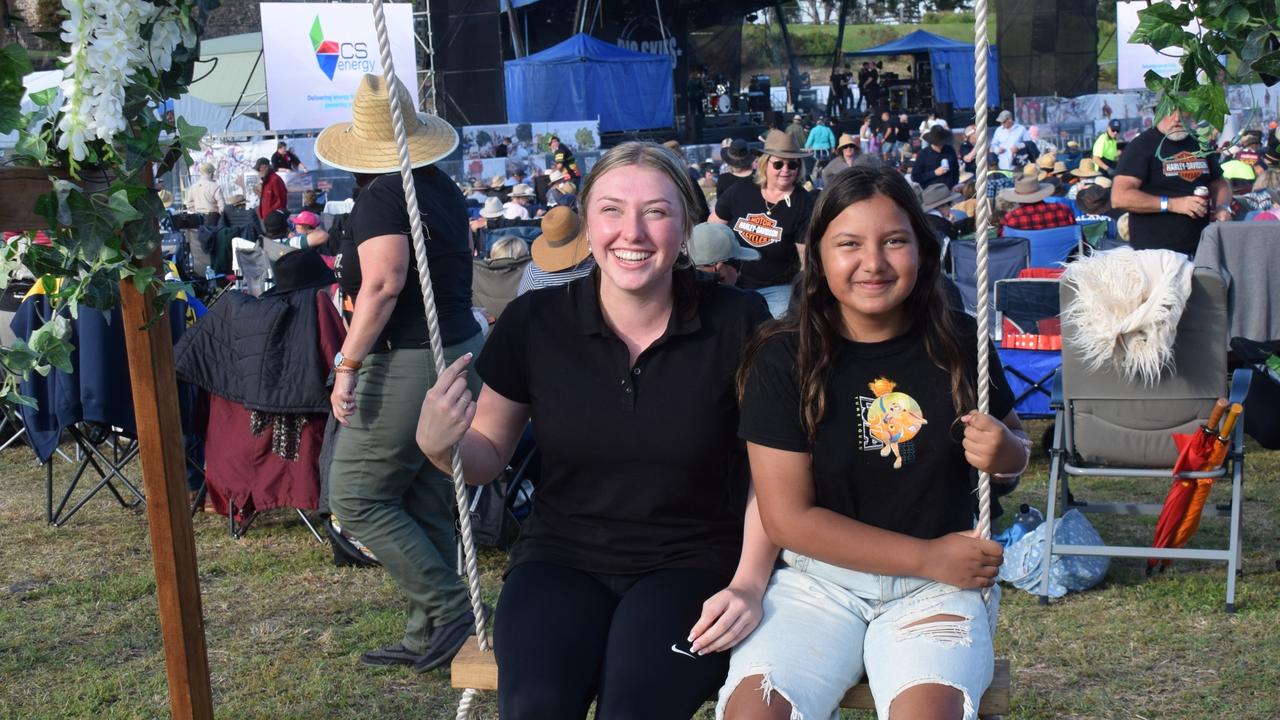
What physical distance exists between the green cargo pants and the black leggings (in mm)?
1490

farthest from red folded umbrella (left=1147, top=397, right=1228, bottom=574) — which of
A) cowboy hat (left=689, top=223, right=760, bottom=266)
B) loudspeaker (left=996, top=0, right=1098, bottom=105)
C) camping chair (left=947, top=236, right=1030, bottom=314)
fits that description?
loudspeaker (left=996, top=0, right=1098, bottom=105)

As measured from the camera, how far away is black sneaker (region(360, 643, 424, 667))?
4203 mm

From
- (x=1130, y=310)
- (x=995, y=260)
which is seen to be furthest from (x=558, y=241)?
(x=995, y=260)

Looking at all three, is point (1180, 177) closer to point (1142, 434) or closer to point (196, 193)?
point (1142, 434)

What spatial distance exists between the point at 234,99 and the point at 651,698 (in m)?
31.0

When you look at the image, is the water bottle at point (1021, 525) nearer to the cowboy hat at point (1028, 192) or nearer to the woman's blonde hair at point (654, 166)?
the woman's blonde hair at point (654, 166)

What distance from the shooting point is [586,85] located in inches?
1054

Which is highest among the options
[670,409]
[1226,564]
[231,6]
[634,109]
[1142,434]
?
[231,6]

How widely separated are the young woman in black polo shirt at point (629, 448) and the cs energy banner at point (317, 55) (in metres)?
15.6

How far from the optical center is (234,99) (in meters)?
30.9

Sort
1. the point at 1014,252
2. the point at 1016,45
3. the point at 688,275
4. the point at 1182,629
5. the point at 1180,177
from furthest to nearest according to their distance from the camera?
the point at 1016,45
the point at 1014,252
the point at 1180,177
the point at 1182,629
the point at 688,275

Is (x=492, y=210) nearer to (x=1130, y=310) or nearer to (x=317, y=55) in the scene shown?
(x=317, y=55)

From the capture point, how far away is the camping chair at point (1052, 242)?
29.9 feet

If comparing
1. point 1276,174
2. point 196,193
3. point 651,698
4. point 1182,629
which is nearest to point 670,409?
point 651,698
